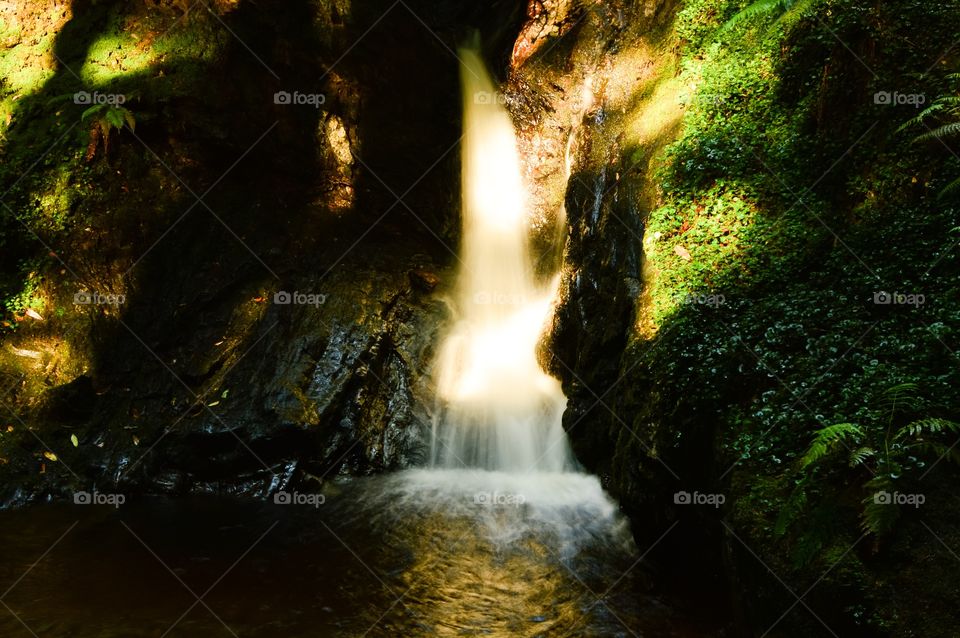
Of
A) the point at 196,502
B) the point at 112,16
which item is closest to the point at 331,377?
the point at 196,502

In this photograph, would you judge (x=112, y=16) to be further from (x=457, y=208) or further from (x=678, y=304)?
(x=678, y=304)

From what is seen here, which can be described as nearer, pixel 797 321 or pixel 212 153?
pixel 797 321

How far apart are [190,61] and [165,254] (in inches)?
151

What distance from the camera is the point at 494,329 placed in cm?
1098

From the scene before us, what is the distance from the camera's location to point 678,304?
5.85 metres
